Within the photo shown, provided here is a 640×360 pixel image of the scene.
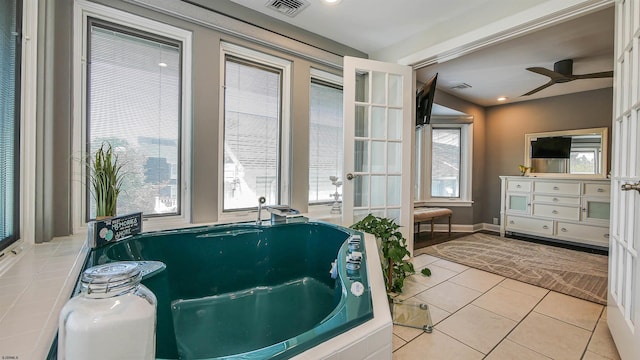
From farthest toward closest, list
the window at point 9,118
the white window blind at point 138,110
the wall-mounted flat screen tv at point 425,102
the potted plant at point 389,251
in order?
the wall-mounted flat screen tv at point 425,102, the potted plant at point 389,251, the white window blind at point 138,110, the window at point 9,118

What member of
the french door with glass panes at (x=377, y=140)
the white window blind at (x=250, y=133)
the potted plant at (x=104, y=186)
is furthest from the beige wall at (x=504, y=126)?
the potted plant at (x=104, y=186)

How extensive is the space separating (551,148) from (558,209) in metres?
1.05

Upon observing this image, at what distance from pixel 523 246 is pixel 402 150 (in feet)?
8.24

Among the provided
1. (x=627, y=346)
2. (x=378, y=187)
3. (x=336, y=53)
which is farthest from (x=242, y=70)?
(x=627, y=346)

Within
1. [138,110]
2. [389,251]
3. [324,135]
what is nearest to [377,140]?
[324,135]

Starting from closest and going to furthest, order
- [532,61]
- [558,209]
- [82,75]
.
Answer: [82,75], [532,61], [558,209]

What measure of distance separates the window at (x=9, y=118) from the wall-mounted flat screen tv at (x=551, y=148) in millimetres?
5949

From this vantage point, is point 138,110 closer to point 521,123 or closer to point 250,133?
point 250,133

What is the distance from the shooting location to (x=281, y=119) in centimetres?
263

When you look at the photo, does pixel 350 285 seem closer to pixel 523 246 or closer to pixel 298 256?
pixel 298 256

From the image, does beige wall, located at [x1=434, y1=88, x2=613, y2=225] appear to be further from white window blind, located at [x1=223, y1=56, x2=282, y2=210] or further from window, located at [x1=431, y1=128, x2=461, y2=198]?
white window blind, located at [x1=223, y1=56, x2=282, y2=210]

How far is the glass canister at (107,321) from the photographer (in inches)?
19.8

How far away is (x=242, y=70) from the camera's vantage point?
2426 millimetres

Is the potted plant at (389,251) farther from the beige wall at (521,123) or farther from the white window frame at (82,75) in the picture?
the beige wall at (521,123)
